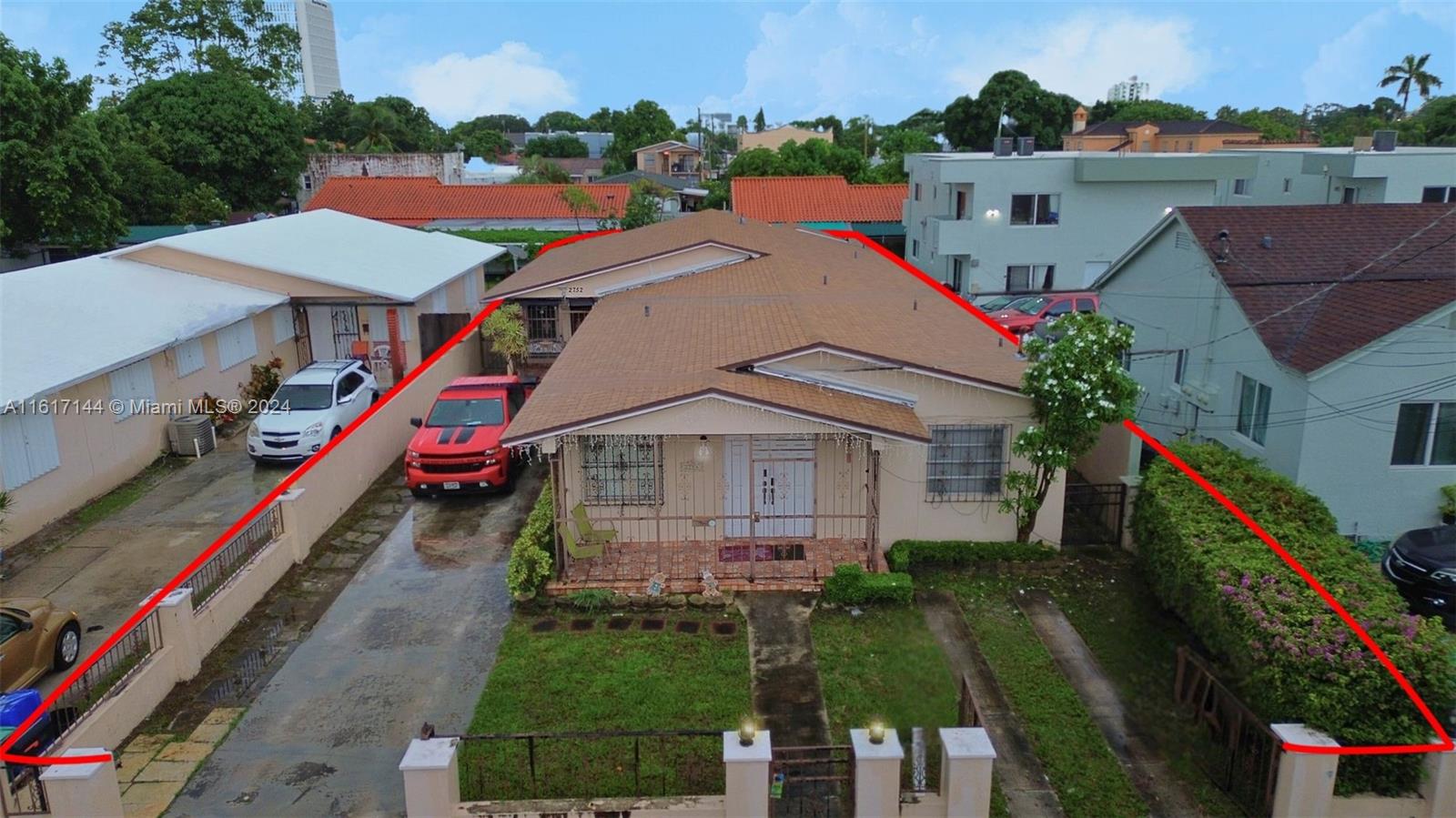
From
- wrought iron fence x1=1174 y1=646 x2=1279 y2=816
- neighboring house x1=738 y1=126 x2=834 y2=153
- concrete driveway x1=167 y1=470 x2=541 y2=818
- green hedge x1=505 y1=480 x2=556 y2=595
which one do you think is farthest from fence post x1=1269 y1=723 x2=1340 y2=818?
neighboring house x1=738 y1=126 x2=834 y2=153

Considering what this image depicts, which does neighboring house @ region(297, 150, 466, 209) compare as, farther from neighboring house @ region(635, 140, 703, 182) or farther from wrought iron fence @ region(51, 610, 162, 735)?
wrought iron fence @ region(51, 610, 162, 735)

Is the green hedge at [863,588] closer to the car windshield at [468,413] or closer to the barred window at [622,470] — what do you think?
the barred window at [622,470]

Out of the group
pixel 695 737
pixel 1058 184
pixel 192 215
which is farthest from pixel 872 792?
pixel 192 215

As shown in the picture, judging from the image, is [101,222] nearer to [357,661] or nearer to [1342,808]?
[357,661]

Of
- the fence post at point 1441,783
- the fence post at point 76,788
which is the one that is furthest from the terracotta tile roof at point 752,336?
the fence post at point 1441,783

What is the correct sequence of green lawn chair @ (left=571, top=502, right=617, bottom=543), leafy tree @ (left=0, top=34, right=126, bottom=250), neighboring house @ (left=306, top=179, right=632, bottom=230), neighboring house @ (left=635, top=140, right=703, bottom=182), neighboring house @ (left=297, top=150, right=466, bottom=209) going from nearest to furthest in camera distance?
green lawn chair @ (left=571, top=502, right=617, bottom=543) → leafy tree @ (left=0, top=34, right=126, bottom=250) → neighboring house @ (left=306, top=179, right=632, bottom=230) → neighboring house @ (left=297, top=150, right=466, bottom=209) → neighboring house @ (left=635, top=140, right=703, bottom=182)

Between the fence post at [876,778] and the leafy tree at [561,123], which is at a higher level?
the leafy tree at [561,123]
